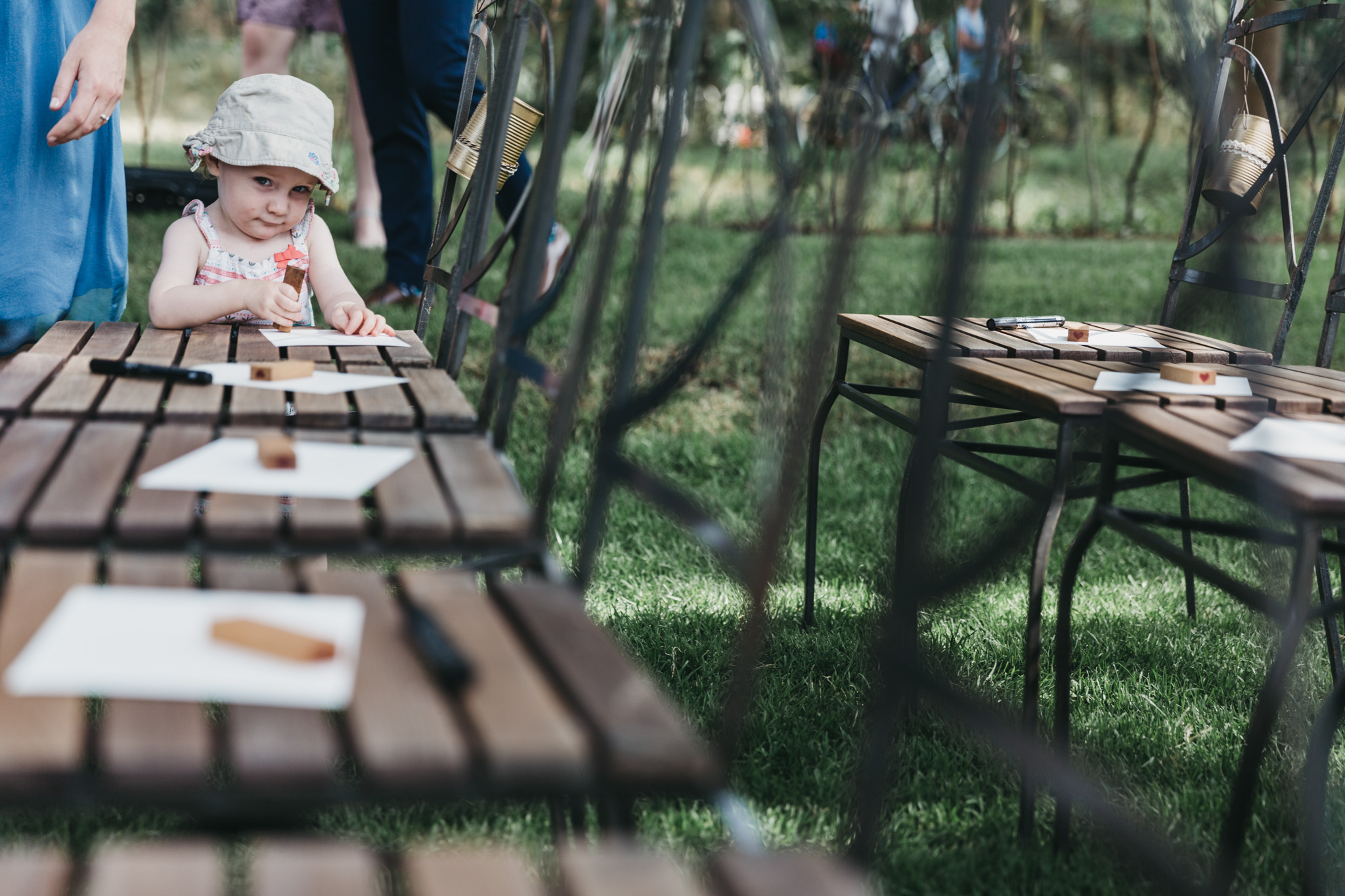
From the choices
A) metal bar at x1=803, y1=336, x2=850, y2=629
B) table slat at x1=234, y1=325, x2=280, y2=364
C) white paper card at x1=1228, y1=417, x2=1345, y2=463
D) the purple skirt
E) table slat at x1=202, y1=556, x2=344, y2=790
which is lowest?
metal bar at x1=803, y1=336, x2=850, y2=629

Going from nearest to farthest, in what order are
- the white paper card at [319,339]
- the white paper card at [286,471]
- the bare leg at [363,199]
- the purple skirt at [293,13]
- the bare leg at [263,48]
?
the white paper card at [286,471] < the white paper card at [319,339] < the purple skirt at [293,13] < the bare leg at [263,48] < the bare leg at [363,199]

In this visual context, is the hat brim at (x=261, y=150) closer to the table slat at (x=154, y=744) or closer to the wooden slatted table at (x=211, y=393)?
the wooden slatted table at (x=211, y=393)

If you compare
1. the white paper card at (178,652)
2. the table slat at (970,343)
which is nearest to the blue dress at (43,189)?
the white paper card at (178,652)

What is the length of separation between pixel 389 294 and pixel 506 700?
3.43m

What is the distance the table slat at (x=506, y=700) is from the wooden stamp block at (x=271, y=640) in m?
0.11

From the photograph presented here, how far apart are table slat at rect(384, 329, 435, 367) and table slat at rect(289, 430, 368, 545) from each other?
69cm

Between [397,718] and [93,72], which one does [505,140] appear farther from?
A: [397,718]

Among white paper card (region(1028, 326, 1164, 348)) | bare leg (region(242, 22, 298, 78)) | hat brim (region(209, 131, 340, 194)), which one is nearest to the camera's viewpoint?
white paper card (region(1028, 326, 1164, 348))

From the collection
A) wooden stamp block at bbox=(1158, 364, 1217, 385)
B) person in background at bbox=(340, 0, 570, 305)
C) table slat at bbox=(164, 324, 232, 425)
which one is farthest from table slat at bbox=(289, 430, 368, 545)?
person in background at bbox=(340, 0, 570, 305)

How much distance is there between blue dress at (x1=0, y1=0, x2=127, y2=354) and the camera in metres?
2.13

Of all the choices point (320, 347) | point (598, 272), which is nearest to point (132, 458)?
point (598, 272)

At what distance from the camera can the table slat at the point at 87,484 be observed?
106 centimetres

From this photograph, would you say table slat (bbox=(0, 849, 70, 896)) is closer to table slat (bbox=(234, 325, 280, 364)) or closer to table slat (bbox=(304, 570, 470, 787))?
table slat (bbox=(304, 570, 470, 787))

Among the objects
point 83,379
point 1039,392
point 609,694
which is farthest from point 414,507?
point 1039,392
